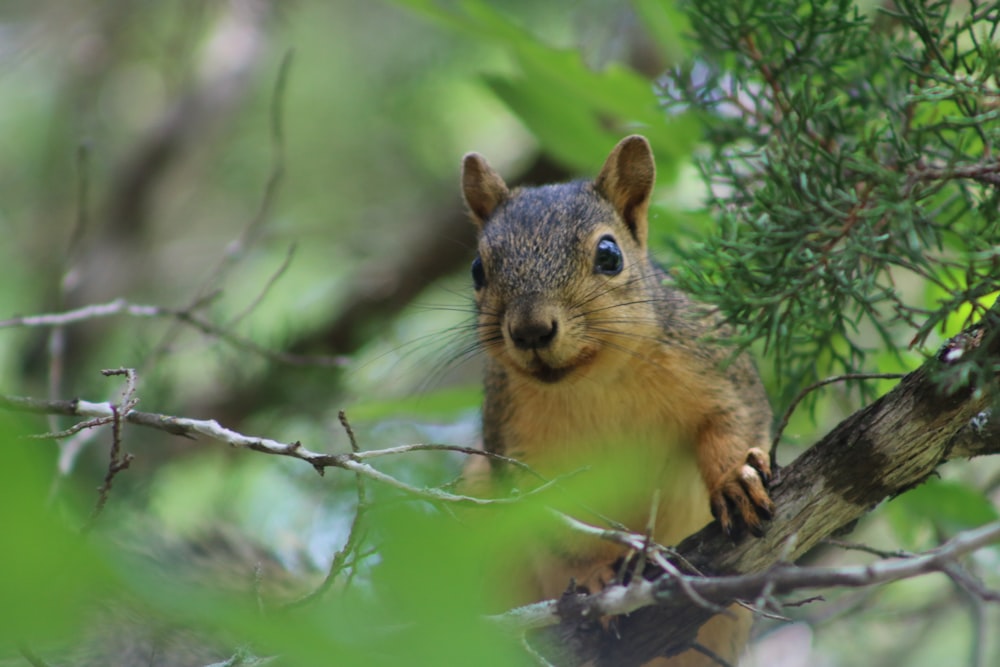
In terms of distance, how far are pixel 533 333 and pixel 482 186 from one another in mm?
921

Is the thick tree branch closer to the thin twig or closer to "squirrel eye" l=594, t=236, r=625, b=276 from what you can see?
the thin twig

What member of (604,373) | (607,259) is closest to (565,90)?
(607,259)

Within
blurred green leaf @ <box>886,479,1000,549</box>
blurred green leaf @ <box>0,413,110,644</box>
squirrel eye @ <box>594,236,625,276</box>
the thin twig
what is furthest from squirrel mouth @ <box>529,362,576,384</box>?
blurred green leaf @ <box>0,413,110,644</box>

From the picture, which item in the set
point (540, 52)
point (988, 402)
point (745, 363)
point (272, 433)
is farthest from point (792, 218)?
point (272, 433)

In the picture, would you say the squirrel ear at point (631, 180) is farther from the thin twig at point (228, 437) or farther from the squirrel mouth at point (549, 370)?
the thin twig at point (228, 437)

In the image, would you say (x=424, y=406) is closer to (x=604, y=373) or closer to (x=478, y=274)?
(x=478, y=274)

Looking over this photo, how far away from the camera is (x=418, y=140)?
5227mm

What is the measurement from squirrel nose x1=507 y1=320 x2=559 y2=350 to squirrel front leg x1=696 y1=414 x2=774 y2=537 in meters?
0.47

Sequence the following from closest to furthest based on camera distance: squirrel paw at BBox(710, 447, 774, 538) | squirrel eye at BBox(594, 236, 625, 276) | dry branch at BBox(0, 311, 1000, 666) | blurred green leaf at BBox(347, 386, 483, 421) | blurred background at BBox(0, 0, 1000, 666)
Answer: dry branch at BBox(0, 311, 1000, 666) < squirrel paw at BBox(710, 447, 774, 538) < squirrel eye at BBox(594, 236, 625, 276) < blurred background at BBox(0, 0, 1000, 666) < blurred green leaf at BBox(347, 386, 483, 421)

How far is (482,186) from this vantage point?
9.52 ft

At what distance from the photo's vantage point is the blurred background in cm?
283

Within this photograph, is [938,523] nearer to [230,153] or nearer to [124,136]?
[230,153]

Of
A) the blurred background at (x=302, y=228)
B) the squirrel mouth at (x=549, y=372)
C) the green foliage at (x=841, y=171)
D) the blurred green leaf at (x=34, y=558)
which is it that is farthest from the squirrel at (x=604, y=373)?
the blurred green leaf at (x=34, y=558)

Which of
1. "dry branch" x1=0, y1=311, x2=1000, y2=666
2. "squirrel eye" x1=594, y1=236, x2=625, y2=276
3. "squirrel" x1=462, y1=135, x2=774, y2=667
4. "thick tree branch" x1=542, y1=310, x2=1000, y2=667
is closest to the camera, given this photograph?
"dry branch" x1=0, y1=311, x2=1000, y2=666
